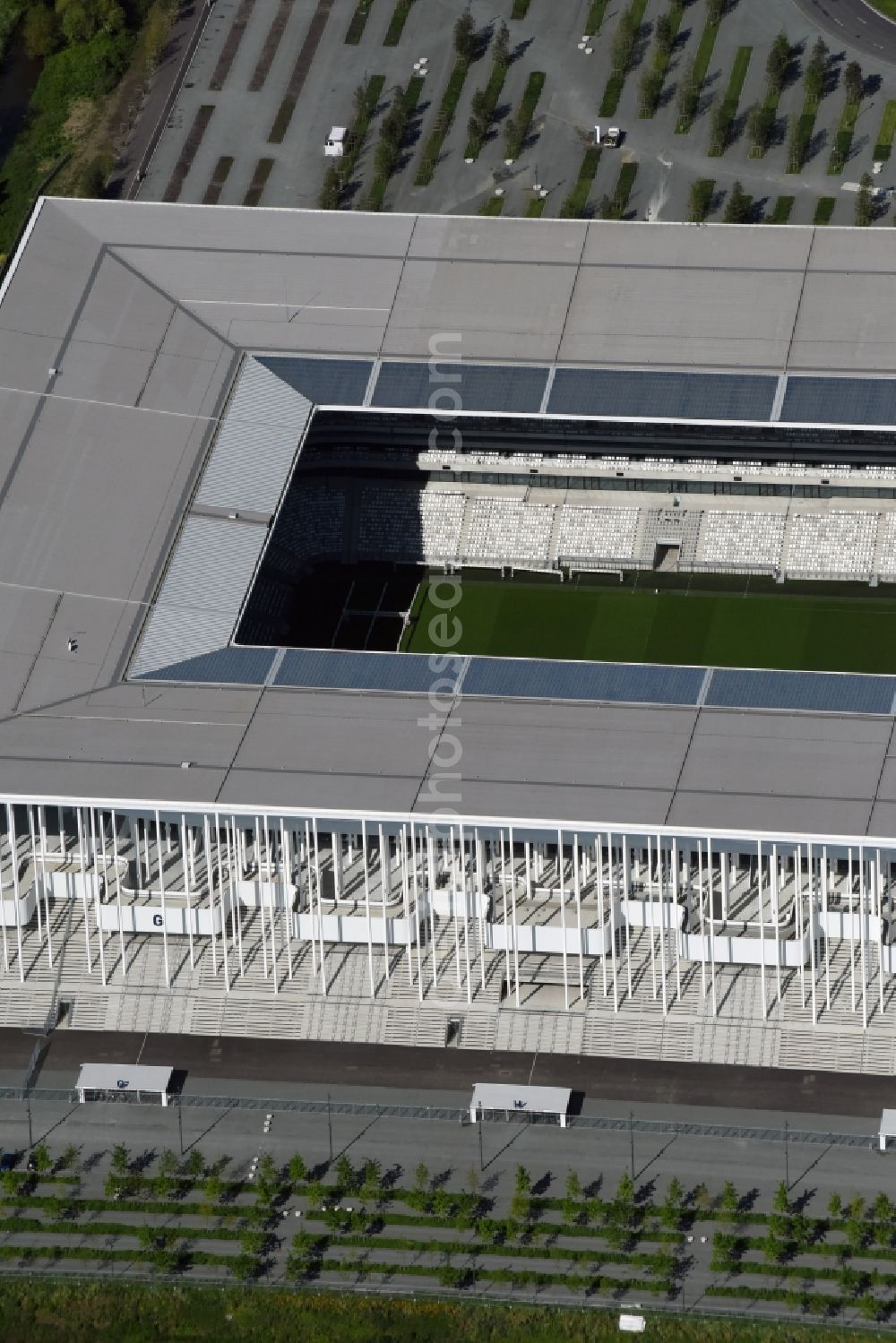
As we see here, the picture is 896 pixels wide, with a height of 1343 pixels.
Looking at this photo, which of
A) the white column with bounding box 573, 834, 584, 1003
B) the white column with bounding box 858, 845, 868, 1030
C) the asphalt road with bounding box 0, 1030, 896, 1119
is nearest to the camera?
the white column with bounding box 858, 845, 868, 1030

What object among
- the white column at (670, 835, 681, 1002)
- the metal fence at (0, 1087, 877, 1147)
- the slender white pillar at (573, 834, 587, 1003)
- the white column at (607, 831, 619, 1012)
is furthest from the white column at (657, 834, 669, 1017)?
the metal fence at (0, 1087, 877, 1147)

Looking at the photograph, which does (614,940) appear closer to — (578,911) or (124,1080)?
(578,911)

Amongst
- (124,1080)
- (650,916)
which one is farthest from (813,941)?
(124,1080)

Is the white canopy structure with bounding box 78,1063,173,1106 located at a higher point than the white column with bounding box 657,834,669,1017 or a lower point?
lower

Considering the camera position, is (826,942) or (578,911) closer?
(578,911)

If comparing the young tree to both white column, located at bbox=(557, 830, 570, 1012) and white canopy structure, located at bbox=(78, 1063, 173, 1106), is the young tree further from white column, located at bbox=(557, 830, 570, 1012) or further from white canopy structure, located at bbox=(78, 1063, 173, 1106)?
white canopy structure, located at bbox=(78, 1063, 173, 1106)

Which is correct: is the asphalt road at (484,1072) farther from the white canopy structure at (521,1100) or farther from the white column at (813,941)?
Answer: the white column at (813,941)

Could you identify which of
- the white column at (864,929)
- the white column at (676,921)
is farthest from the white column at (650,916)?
the white column at (864,929)
